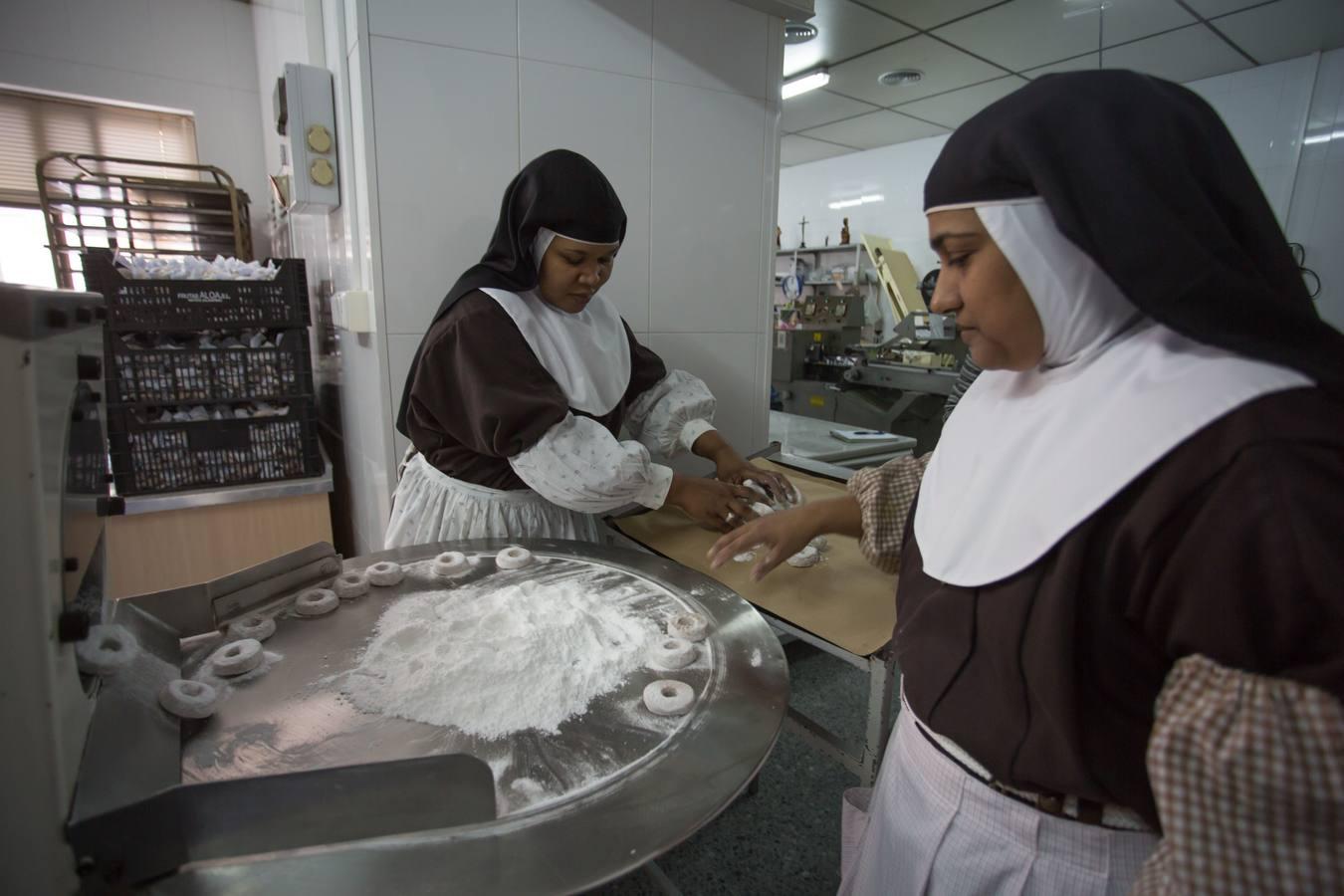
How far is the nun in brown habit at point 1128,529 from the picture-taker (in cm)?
49

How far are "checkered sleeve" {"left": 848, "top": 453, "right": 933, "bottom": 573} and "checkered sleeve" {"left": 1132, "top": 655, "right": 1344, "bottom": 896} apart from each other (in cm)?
51

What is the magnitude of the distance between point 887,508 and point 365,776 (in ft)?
2.65

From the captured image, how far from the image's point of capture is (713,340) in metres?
2.22

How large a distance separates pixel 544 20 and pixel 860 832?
1989mm

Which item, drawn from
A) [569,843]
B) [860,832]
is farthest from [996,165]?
[860,832]

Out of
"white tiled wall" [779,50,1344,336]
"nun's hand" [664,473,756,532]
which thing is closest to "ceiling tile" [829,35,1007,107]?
"white tiled wall" [779,50,1344,336]

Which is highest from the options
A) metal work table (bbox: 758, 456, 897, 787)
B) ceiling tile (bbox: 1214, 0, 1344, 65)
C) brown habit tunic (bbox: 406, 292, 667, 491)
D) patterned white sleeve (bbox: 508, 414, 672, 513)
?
ceiling tile (bbox: 1214, 0, 1344, 65)

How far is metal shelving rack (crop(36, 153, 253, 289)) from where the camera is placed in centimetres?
304

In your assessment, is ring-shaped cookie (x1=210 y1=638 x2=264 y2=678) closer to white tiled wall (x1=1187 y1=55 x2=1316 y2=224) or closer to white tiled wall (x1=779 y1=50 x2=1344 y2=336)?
white tiled wall (x1=779 y1=50 x2=1344 y2=336)

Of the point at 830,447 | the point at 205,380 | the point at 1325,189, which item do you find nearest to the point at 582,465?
the point at 205,380

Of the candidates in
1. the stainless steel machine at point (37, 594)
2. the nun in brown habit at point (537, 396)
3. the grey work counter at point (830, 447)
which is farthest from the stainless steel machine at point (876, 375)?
the stainless steel machine at point (37, 594)

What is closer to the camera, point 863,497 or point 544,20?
point 863,497

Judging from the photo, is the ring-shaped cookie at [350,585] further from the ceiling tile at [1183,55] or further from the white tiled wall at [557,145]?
the ceiling tile at [1183,55]

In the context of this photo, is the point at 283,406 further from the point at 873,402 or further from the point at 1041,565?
the point at 873,402
